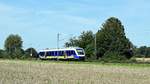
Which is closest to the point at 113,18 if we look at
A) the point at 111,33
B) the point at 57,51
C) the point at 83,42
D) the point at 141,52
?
the point at 111,33

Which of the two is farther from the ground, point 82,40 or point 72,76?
point 82,40

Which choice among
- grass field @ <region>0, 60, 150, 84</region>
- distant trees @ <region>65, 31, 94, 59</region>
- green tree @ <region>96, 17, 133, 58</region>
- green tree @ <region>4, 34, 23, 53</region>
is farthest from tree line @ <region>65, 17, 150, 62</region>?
grass field @ <region>0, 60, 150, 84</region>

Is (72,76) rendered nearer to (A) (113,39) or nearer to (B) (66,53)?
(B) (66,53)

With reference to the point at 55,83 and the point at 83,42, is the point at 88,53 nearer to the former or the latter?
the point at 83,42

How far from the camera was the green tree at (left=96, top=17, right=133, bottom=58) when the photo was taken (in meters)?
112

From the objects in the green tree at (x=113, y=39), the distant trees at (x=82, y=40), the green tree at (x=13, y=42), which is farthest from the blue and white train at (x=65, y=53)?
the green tree at (x=13, y=42)

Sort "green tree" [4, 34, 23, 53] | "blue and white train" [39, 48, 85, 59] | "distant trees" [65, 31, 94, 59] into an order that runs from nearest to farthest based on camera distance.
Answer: "blue and white train" [39, 48, 85, 59] < "distant trees" [65, 31, 94, 59] < "green tree" [4, 34, 23, 53]

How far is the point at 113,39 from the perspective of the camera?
11512cm

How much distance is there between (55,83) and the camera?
2073cm

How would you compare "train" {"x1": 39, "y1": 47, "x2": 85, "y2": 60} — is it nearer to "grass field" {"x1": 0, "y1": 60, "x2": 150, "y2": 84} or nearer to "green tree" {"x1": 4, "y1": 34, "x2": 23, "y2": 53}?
"grass field" {"x1": 0, "y1": 60, "x2": 150, "y2": 84}

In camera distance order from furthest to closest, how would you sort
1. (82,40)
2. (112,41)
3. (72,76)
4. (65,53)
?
(82,40) → (112,41) → (65,53) → (72,76)

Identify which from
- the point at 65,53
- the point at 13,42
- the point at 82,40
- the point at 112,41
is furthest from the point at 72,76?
the point at 13,42

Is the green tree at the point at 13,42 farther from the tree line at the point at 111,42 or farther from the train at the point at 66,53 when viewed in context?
the train at the point at 66,53

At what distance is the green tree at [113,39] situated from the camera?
11181 cm
